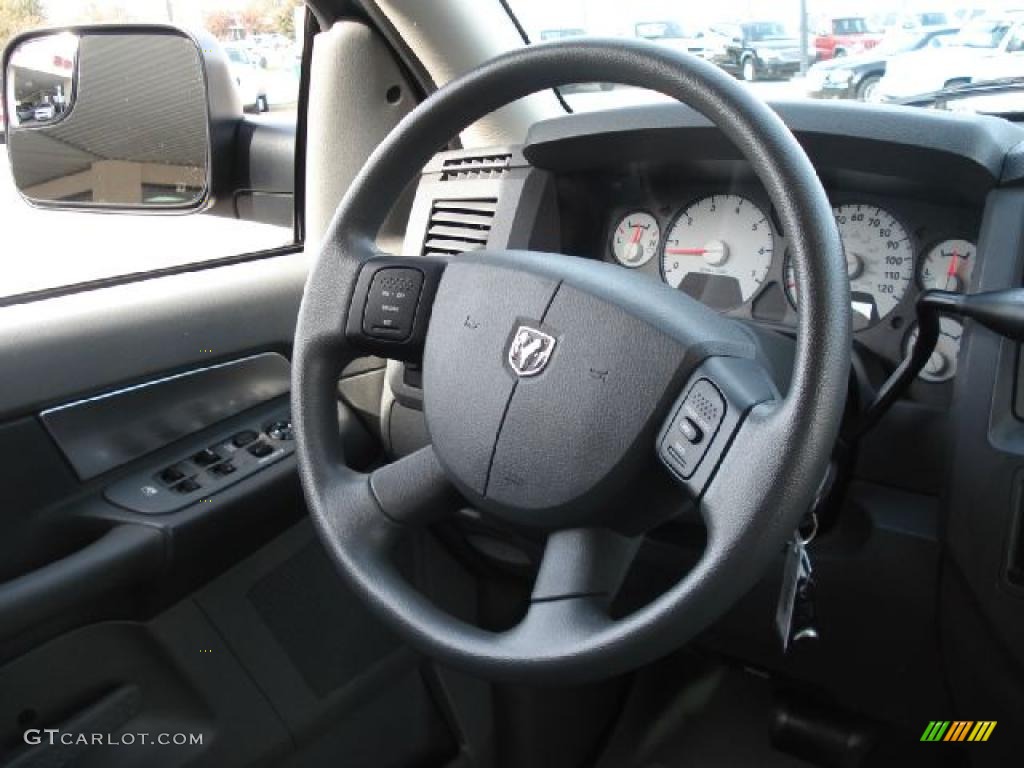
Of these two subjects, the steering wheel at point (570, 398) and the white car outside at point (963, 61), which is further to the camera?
the white car outside at point (963, 61)

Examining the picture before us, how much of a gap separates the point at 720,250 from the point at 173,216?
3.72 ft

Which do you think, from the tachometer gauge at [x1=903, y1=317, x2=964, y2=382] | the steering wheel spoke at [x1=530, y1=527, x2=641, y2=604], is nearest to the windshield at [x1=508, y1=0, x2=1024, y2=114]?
the tachometer gauge at [x1=903, y1=317, x2=964, y2=382]

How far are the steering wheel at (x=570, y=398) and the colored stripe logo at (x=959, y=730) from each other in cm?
68

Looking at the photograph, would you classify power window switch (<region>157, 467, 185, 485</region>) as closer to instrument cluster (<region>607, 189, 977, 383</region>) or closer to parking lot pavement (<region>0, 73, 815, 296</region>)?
parking lot pavement (<region>0, 73, 815, 296</region>)

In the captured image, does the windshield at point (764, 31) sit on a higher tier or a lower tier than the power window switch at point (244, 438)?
higher

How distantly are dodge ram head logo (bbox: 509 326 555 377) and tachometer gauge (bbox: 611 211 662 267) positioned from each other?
59 centimetres

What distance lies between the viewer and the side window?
1740 mm

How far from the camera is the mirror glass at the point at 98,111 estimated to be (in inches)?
72.6

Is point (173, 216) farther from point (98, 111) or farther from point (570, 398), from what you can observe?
point (570, 398)

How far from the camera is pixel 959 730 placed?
60.8 inches

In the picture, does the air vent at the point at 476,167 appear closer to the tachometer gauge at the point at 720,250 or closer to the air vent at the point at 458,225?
the air vent at the point at 458,225

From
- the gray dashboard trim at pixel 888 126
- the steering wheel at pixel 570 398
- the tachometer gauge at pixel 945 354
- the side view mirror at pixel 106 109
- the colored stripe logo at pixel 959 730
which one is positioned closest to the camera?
the steering wheel at pixel 570 398

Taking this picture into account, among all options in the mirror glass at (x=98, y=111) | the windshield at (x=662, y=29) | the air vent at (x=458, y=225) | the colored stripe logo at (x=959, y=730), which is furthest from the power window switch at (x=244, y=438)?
the colored stripe logo at (x=959, y=730)

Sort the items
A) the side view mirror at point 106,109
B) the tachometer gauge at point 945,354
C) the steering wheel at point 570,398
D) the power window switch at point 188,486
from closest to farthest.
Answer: the steering wheel at point 570,398 → the tachometer gauge at point 945,354 → the power window switch at point 188,486 → the side view mirror at point 106,109
